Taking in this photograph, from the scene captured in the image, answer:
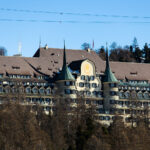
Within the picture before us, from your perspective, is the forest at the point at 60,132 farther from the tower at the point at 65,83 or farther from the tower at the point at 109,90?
the tower at the point at 109,90

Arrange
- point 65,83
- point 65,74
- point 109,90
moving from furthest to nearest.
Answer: point 109,90 < point 65,83 < point 65,74

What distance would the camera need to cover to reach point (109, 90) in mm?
159625

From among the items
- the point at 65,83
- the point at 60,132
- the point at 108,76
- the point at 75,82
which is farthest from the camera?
the point at 108,76

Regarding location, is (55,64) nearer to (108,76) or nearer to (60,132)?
(108,76)

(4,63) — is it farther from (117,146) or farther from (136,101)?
(117,146)

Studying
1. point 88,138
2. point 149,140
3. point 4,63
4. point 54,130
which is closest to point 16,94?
point 4,63

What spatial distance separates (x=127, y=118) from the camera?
159 metres

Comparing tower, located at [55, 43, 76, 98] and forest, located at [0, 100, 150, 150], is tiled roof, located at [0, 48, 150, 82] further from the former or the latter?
forest, located at [0, 100, 150, 150]

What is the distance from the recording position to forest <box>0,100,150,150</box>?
105194 mm

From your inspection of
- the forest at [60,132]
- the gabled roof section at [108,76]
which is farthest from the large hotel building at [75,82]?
the forest at [60,132]

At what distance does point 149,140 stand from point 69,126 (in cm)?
1914

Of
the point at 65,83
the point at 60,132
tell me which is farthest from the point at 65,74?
the point at 60,132

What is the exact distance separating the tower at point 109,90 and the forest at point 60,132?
48.9 feet

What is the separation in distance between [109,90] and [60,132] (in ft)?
121
